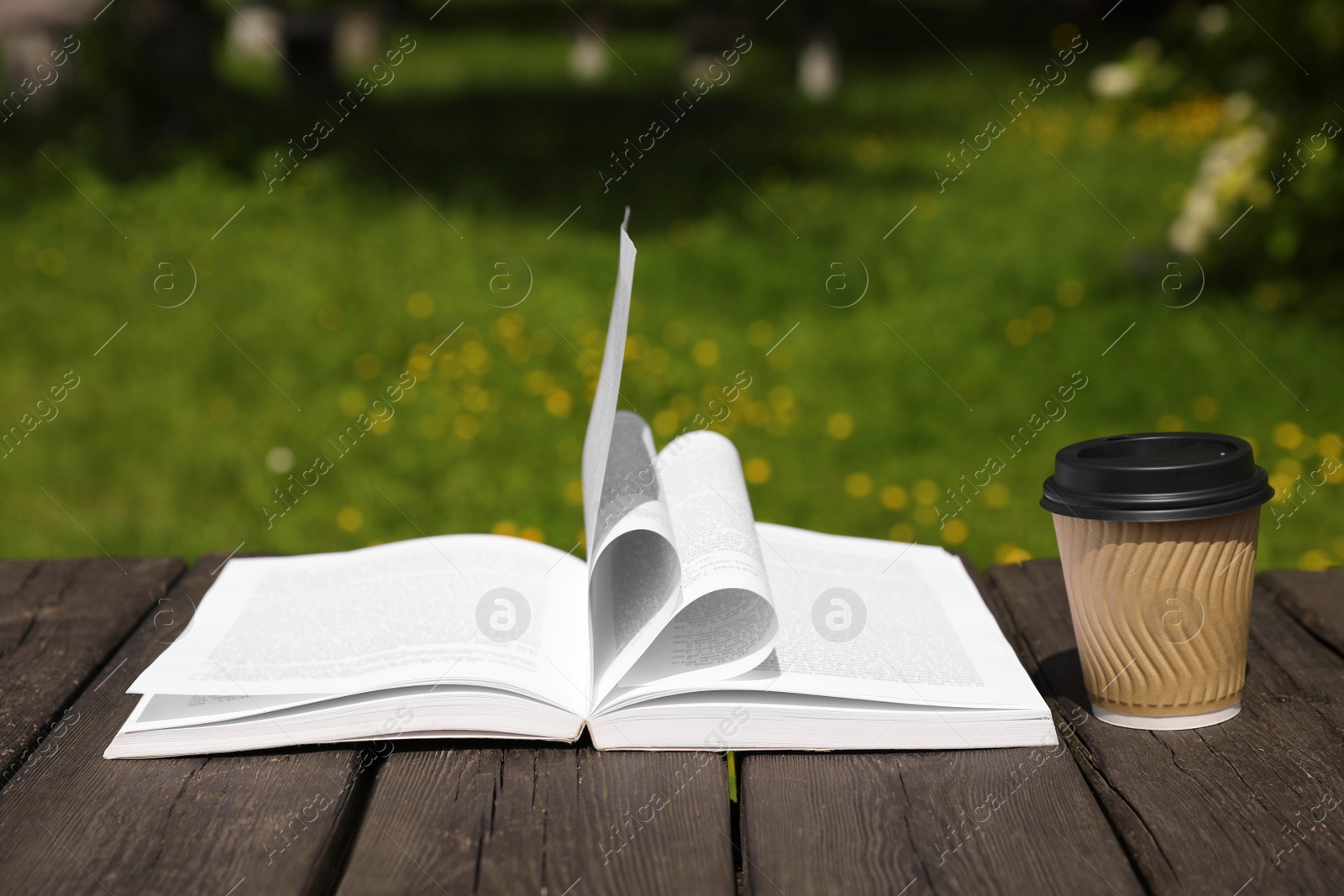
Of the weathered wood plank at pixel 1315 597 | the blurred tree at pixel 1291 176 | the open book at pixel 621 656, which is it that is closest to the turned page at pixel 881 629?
the open book at pixel 621 656

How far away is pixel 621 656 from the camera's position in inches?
47.7

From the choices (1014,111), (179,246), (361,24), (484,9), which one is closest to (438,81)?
(361,24)

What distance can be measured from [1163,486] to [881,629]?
1.16 ft

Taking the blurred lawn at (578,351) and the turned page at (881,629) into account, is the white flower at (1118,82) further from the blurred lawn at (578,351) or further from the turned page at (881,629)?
the turned page at (881,629)

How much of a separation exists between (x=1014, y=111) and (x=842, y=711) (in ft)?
28.1

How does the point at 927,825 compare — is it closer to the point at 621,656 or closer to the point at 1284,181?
the point at 621,656

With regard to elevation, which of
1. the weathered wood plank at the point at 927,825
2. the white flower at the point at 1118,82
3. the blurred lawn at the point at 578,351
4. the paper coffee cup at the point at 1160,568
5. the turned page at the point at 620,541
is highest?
the white flower at the point at 1118,82

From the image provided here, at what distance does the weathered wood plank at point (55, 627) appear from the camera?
50.9 inches

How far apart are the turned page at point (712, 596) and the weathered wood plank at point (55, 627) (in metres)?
0.61

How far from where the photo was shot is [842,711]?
120 centimetres

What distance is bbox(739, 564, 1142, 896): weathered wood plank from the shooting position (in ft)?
3.33

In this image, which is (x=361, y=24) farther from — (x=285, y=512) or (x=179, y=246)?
(x=285, y=512)

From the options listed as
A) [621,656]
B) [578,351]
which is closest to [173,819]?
[621,656]

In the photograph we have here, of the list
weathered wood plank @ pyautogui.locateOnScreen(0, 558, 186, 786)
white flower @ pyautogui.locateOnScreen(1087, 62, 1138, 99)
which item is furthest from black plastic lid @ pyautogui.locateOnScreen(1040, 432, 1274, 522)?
white flower @ pyautogui.locateOnScreen(1087, 62, 1138, 99)
